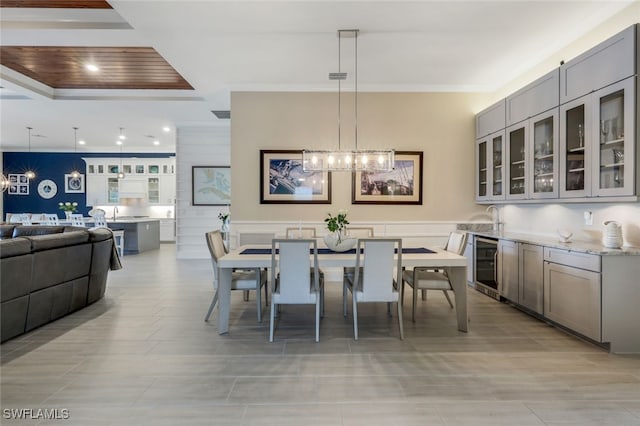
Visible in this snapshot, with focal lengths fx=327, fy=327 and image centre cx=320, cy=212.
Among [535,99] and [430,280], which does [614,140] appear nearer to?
[535,99]

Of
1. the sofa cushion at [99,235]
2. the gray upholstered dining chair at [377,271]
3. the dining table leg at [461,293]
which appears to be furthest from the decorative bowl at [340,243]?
the sofa cushion at [99,235]

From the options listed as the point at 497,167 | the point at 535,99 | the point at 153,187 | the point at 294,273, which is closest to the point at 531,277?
the point at 497,167

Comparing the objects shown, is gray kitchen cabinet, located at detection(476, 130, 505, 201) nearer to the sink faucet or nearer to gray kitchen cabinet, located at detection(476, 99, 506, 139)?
gray kitchen cabinet, located at detection(476, 99, 506, 139)

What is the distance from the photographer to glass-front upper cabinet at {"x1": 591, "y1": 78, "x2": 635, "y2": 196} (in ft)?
8.46

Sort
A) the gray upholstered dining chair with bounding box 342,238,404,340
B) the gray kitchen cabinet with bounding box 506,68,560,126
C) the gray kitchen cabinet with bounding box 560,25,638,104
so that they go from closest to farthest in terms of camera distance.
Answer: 1. the gray kitchen cabinet with bounding box 560,25,638,104
2. the gray upholstered dining chair with bounding box 342,238,404,340
3. the gray kitchen cabinet with bounding box 506,68,560,126

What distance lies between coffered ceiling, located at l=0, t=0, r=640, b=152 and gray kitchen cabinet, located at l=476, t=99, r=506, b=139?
0.48m

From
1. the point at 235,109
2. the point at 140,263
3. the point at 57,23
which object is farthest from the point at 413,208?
the point at 140,263

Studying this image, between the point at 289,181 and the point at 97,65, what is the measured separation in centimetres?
305

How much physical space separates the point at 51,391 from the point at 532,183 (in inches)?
188

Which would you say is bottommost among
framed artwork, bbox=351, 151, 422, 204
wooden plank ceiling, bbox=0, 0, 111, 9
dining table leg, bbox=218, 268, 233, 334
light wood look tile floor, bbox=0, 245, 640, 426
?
light wood look tile floor, bbox=0, 245, 640, 426

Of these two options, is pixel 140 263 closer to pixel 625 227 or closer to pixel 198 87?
pixel 198 87

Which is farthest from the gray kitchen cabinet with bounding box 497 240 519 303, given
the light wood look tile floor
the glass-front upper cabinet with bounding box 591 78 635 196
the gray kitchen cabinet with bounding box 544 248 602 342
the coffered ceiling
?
the coffered ceiling

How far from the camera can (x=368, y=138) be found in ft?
16.8

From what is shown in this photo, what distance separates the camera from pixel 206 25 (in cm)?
334
